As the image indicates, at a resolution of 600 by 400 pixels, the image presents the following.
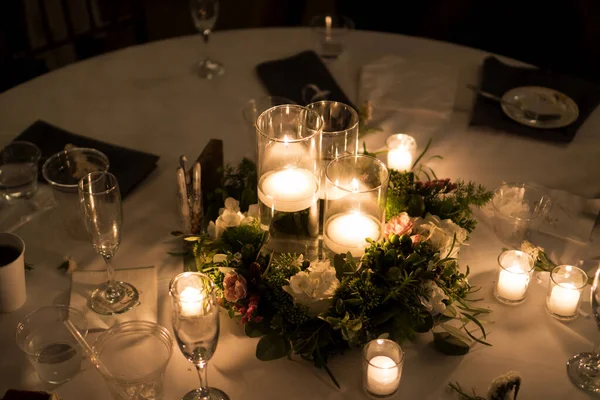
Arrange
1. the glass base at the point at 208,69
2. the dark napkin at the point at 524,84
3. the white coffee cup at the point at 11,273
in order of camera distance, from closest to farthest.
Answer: the white coffee cup at the point at 11,273 → the dark napkin at the point at 524,84 → the glass base at the point at 208,69

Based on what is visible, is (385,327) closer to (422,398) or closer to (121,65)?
(422,398)

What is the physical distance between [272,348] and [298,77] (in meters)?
0.94

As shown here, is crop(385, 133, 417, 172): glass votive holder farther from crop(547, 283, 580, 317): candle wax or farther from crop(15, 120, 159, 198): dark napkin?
crop(15, 120, 159, 198): dark napkin

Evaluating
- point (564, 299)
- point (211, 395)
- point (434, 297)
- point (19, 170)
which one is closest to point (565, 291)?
point (564, 299)

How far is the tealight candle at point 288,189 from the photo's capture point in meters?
1.19

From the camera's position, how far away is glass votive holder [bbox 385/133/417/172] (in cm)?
149

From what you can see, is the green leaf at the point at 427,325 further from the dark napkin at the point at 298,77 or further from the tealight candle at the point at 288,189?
the dark napkin at the point at 298,77

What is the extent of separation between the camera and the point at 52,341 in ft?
3.65

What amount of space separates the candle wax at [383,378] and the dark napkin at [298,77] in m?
0.86

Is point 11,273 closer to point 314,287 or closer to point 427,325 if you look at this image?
point 314,287

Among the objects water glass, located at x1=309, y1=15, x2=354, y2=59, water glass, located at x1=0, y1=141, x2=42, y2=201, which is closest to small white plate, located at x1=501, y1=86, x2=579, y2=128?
water glass, located at x1=309, y1=15, x2=354, y2=59

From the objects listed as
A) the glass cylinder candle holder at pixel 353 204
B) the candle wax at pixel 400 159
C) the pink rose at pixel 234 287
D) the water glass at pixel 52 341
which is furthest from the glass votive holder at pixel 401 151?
the water glass at pixel 52 341

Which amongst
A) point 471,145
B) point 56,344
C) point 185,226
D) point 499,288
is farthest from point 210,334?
point 471,145

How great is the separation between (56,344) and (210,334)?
0.31 m
